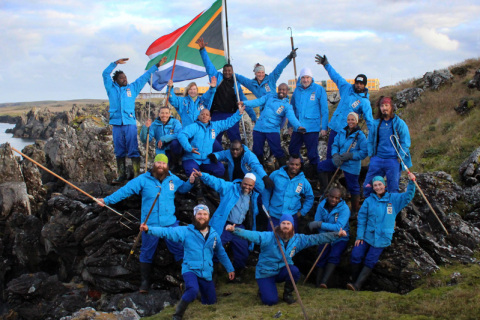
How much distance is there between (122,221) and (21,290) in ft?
11.5

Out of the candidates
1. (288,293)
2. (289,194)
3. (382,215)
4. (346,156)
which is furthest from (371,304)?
(346,156)

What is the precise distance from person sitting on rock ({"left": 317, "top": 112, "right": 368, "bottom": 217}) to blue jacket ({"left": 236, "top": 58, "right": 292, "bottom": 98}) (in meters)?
3.51

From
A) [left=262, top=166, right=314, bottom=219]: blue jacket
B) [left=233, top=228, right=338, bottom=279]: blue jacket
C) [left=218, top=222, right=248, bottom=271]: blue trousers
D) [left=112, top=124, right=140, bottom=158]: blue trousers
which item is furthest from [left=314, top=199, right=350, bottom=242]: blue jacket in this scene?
[left=112, top=124, right=140, bottom=158]: blue trousers

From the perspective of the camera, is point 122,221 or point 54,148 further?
point 54,148

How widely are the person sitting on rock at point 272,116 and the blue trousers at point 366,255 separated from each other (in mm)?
4422

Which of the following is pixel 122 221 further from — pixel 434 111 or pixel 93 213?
pixel 434 111

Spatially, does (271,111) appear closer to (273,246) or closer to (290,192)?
(290,192)

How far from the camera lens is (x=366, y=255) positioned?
423 inches

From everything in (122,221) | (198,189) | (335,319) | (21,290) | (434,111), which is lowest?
(21,290)

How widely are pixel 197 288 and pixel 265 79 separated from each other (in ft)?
27.1

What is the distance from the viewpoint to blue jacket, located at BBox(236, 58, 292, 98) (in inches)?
590

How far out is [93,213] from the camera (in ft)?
45.3

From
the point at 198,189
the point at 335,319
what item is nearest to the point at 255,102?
the point at 198,189

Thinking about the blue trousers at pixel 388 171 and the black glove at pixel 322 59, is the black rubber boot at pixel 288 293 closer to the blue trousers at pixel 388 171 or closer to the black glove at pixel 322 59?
the blue trousers at pixel 388 171
